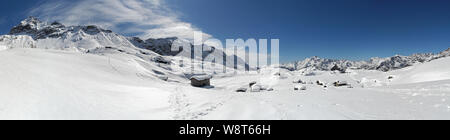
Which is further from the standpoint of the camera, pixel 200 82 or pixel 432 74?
pixel 200 82

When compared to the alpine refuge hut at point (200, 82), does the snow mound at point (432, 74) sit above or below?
above

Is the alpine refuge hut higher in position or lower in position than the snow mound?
lower

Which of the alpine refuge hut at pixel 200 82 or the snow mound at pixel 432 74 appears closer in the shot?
the snow mound at pixel 432 74

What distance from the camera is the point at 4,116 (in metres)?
6.07

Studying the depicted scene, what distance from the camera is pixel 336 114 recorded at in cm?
884

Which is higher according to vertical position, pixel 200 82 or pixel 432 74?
pixel 432 74
